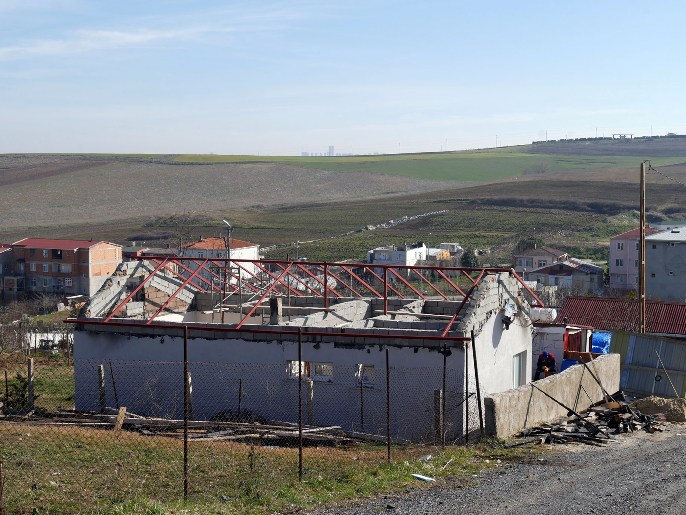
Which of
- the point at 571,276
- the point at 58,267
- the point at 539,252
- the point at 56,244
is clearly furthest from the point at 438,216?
the point at 58,267

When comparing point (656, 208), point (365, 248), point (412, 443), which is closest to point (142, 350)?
point (412, 443)

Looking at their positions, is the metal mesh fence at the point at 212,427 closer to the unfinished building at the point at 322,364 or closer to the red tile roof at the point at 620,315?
the unfinished building at the point at 322,364

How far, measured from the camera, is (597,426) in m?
18.7

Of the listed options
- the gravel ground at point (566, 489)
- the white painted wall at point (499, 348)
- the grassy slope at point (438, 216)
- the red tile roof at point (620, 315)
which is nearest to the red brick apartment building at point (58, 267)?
the grassy slope at point (438, 216)

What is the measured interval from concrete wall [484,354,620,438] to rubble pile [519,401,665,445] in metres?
0.27

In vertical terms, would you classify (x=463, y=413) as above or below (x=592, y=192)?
below

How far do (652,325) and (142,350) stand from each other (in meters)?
21.6

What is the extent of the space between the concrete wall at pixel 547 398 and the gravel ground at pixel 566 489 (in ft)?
4.86

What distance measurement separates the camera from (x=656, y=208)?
12000cm

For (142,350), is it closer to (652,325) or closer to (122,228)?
Answer: (652,325)

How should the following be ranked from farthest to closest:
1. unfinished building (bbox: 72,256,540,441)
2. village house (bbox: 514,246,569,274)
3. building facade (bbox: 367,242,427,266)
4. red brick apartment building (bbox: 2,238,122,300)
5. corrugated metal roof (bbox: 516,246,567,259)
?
1. corrugated metal roof (bbox: 516,246,567,259)
2. village house (bbox: 514,246,569,274)
3. building facade (bbox: 367,242,427,266)
4. red brick apartment building (bbox: 2,238,122,300)
5. unfinished building (bbox: 72,256,540,441)

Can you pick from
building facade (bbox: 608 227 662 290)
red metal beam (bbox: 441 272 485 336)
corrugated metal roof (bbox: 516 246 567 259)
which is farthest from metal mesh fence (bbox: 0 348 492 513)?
corrugated metal roof (bbox: 516 246 567 259)

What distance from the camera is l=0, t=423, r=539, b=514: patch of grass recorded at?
1162cm

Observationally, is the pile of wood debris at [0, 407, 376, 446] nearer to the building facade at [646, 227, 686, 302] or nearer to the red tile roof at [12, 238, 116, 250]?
the building facade at [646, 227, 686, 302]
